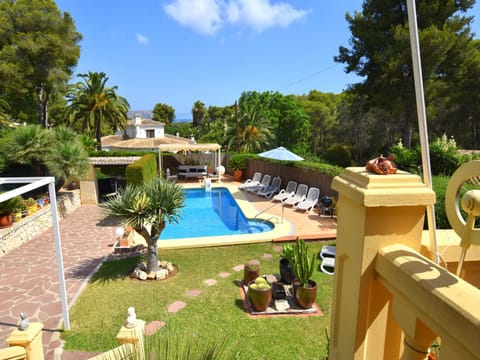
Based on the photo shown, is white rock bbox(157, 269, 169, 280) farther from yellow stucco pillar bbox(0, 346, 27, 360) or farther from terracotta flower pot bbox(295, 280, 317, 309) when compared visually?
yellow stucco pillar bbox(0, 346, 27, 360)

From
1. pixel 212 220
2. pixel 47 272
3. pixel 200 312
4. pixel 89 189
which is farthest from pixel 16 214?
pixel 200 312

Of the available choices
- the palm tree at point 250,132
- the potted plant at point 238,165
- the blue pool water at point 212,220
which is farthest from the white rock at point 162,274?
the palm tree at point 250,132

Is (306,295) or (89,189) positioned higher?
(89,189)

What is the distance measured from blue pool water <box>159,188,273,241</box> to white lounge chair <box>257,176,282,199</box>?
1.83 m

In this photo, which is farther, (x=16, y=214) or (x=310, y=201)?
(x=310, y=201)

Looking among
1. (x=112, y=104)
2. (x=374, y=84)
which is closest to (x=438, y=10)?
(x=374, y=84)

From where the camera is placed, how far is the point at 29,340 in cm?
426

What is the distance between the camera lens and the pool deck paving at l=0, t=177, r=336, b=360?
6191mm

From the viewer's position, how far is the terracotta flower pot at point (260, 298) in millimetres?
6070

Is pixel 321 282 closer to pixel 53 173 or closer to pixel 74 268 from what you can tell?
pixel 74 268

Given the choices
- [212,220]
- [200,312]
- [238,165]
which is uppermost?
[238,165]

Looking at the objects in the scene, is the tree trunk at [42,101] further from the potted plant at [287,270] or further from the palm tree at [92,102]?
the potted plant at [287,270]

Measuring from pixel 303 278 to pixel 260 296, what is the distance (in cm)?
102

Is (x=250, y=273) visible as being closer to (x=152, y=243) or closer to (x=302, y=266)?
(x=302, y=266)
